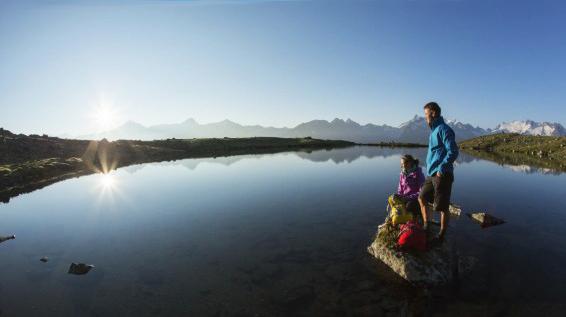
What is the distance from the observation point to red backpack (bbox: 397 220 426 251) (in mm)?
12203

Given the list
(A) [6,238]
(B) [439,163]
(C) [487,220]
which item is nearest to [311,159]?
(C) [487,220]

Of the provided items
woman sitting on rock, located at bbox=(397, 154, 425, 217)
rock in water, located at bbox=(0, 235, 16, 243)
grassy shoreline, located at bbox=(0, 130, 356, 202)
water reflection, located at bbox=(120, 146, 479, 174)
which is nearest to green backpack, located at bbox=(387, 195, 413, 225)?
woman sitting on rock, located at bbox=(397, 154, 425, 217)

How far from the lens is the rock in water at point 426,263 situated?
1116 centimetres

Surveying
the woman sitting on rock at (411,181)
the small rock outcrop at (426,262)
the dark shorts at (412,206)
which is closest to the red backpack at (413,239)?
the small rock outcrop at (426,262)

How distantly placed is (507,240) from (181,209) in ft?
65.1

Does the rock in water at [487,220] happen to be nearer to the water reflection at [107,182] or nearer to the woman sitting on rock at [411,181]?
the woman sitting on rock at [411,181]

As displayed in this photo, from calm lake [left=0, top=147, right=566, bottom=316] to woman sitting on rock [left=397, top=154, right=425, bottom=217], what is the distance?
271cm

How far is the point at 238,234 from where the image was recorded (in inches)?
667

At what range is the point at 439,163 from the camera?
12.1 metres

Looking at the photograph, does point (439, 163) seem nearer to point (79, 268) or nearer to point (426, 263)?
point (426, 263)

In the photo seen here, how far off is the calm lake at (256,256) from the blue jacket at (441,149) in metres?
4.20

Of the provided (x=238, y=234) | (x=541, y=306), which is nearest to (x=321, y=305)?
(x=541, y=306)

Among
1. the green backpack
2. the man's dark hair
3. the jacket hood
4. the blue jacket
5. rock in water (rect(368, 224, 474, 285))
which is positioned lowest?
rock in water (rect(368, 224, 474, 285))

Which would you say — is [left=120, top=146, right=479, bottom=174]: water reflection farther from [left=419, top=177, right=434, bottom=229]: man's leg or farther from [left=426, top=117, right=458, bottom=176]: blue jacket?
[left=426, top=117, right=458, bottom=176]: blue jacket
